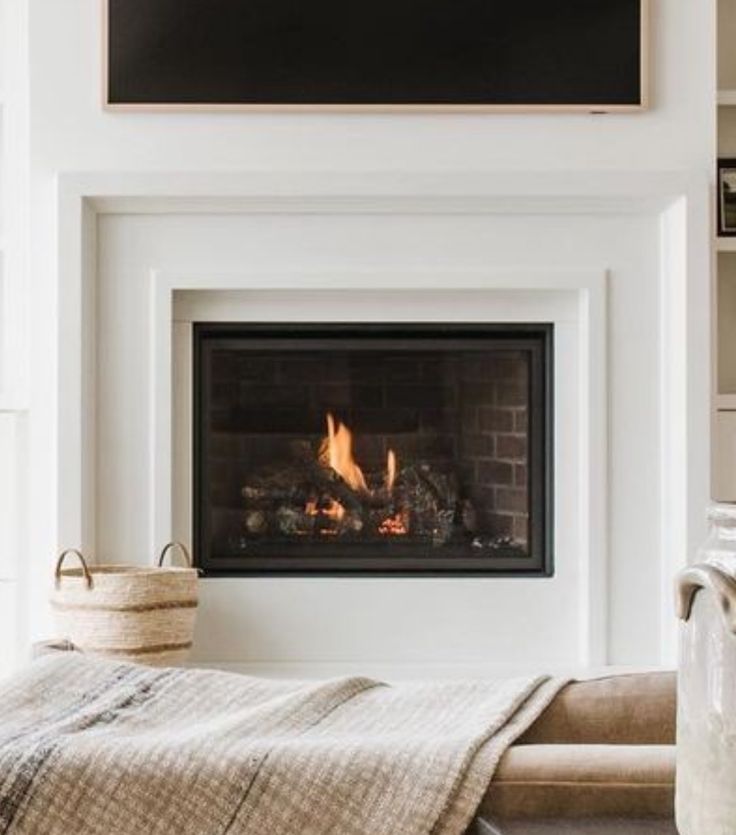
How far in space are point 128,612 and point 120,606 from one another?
1.0 inches

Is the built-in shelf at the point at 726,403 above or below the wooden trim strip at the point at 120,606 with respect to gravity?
above

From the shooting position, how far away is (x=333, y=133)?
4203mm

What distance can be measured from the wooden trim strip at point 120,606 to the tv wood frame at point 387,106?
1.24 metres

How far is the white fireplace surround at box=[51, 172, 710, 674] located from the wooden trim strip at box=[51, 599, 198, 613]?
8.5 inches

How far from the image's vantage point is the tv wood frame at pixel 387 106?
418 centimetres

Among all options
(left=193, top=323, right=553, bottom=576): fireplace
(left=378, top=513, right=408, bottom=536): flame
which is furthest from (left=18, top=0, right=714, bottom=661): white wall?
(left=378, top=513, right=408, bottom=536): flame

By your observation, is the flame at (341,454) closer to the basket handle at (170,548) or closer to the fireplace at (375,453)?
the fireplace at (375,453)

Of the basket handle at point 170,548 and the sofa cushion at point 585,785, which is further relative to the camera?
the basket handle at point 170,548

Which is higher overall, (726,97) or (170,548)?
(726,97)

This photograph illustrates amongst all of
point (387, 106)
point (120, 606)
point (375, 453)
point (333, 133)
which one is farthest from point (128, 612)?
point (387, 106)

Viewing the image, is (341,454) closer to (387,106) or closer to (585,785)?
(387,106)

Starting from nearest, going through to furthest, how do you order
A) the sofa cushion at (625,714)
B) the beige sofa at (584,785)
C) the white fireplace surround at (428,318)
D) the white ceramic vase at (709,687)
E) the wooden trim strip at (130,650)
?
the white ceramic vase at (709,687)
the beige sofa at (584,785)
the sofa cushion at (625,714)
the wooden trim strip at (130,650)
the white fireplace surround at (428,318)

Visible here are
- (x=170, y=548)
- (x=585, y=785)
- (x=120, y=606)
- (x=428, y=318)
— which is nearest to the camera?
(x=585, y=785)

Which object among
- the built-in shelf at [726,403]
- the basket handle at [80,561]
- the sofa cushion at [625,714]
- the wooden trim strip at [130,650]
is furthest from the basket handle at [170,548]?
the sofa cushion at [625,714]
